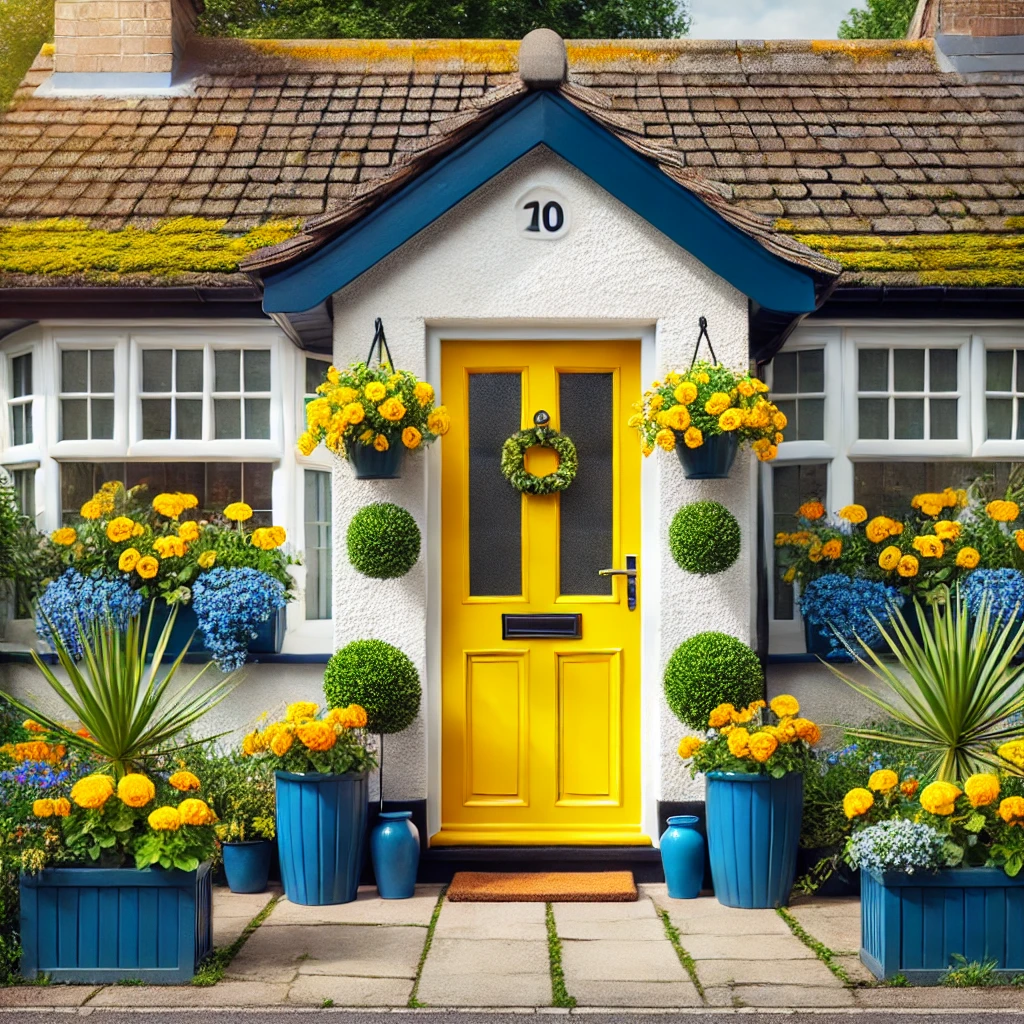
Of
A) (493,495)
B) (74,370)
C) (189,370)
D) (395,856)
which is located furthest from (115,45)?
(395,856)

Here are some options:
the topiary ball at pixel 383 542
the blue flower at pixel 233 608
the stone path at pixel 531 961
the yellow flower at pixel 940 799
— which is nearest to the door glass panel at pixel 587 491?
the topiary ball at pixel 383 542

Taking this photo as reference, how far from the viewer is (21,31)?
2262 centimetres

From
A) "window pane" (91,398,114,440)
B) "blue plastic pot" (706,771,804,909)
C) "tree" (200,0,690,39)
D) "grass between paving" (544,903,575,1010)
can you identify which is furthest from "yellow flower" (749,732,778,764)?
"tree" (200,0,690,39)

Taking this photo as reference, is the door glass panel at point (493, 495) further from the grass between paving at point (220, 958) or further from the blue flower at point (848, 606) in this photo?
the grass between paving at point (220, 958)

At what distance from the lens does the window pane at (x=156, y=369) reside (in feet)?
25.1

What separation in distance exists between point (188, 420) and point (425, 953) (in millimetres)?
3696

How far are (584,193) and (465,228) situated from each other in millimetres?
675

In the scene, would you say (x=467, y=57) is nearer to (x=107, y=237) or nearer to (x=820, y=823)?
(x=107, y=237)

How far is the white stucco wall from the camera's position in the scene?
22.0 feet

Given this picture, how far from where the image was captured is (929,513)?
7383 mm

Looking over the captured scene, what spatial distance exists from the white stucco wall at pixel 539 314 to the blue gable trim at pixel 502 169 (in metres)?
0.17

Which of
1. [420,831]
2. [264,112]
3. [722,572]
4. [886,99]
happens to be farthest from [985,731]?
[264,112]

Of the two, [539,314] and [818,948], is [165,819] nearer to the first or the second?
[818,948]

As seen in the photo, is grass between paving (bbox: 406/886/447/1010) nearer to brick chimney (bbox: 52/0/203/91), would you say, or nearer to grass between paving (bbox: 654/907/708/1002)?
grass between paving (bbox: 654/907/708/1002)
